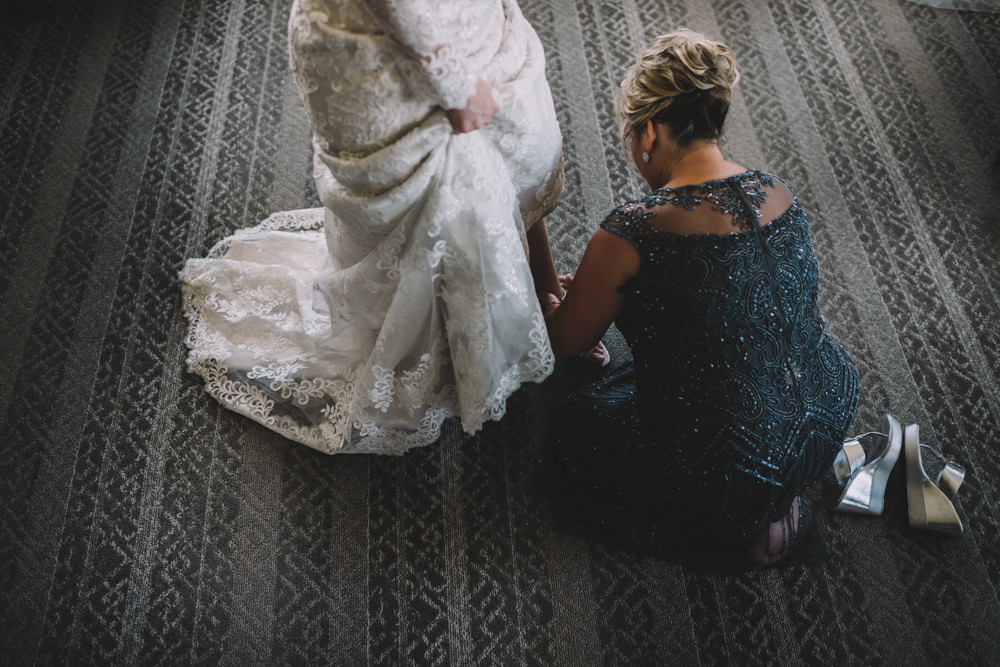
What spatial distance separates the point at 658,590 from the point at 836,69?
1.94m

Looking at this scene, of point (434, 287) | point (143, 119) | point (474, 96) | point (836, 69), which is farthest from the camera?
point (836, 69)

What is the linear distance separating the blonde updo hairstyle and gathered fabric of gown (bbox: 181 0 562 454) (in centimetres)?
20

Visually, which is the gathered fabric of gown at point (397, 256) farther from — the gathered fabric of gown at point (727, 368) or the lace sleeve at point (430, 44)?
the gathered fabric of gown at point (727, 368)

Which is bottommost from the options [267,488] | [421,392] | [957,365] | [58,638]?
[58,638]

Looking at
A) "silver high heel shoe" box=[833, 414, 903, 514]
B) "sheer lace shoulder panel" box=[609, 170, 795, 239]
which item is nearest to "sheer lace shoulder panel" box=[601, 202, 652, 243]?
"sheer lace shoulder panel" box=[609, 170, 795, 239]

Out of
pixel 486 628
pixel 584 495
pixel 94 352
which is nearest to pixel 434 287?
pixel 584 495

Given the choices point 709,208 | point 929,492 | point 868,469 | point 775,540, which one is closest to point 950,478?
point 929,492

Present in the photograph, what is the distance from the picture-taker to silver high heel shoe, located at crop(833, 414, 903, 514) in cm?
166

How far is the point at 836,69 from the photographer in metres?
2.49

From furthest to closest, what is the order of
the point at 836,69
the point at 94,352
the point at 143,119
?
the point at 836,69 → the point at 143,119 → the point at 94,352

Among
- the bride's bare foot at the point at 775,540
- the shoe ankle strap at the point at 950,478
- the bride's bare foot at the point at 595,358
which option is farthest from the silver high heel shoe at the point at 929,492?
the bride's bare foot at the point at 595,358

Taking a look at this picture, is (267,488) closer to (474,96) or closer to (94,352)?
(94,352)

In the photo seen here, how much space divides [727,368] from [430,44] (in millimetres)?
765

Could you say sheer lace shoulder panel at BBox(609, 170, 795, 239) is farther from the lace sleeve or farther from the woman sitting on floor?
the lace sleeve
